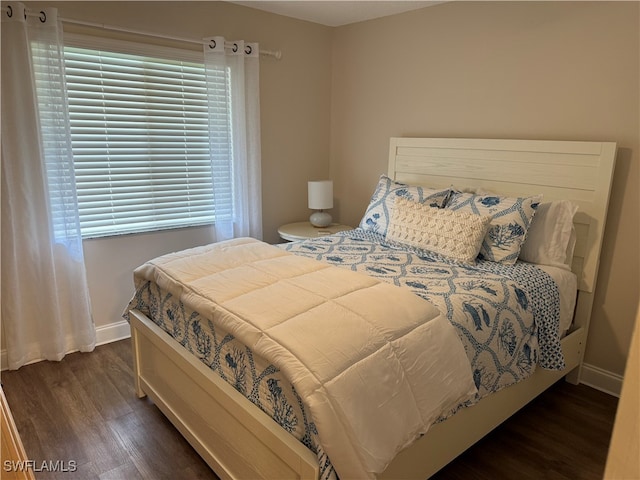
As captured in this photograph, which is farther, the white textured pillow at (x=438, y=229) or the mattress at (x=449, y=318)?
the white textured pillow at (x=438, y=229)

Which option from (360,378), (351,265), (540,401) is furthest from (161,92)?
(540,401)

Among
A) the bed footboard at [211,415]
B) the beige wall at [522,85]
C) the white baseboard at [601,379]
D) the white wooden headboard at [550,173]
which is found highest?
the beige wall at [522,85]

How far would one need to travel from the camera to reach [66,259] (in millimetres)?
2781

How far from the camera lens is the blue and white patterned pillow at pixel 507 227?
2.43 meters

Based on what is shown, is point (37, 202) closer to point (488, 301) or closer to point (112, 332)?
point (112, 332)

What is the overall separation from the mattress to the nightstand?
815mm

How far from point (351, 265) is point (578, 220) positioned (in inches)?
52.2

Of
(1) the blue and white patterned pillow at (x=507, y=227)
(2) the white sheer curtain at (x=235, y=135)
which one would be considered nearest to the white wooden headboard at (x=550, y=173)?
(1) the blue and white patterned pillow at (x=507, y=227)

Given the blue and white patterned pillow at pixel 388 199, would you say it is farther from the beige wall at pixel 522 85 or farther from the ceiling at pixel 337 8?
the ceiling at pixel 337 8

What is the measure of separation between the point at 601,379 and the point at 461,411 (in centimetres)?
139

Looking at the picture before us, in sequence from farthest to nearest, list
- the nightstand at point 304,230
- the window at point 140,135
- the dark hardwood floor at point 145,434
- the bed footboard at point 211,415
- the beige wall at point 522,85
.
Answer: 1. the nightstand at point 304,230
2. the window at point 140,135
3. the beige wall at point 522,85
4. the dark hardwood floor at point 145,434
5. the bed footboard at point 211,415

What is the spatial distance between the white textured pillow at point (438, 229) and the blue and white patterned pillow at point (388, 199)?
0.11 meters

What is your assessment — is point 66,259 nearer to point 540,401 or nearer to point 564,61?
point 540,401

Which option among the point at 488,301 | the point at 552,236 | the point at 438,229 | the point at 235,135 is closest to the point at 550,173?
the point at 552,236
